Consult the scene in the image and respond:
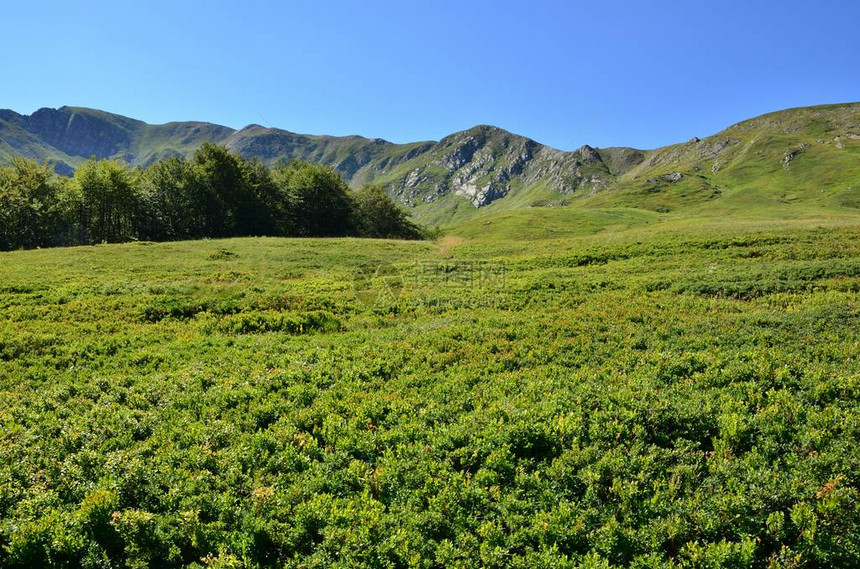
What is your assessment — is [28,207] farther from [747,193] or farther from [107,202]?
[747,193]

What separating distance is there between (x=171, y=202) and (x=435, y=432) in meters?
84.1

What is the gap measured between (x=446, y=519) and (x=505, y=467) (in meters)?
2.00

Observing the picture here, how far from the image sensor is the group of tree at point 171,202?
6956 cm

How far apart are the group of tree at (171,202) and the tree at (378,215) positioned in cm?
642

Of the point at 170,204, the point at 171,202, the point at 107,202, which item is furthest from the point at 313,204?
the point at 107,202

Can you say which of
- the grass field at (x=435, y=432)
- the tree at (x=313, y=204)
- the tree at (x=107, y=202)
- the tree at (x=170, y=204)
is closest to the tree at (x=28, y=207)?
the tree at (x=107, y=202)

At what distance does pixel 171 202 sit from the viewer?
76.9 m

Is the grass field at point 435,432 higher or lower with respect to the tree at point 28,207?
lower

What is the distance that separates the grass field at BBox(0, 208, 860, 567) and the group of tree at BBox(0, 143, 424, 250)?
60.3 m

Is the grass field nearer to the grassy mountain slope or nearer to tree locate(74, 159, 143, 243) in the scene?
tree locate(74, 159, 143, 243)

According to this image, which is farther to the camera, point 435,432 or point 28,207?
point 28,207

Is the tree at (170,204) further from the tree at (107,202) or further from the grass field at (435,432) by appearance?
the grass field at (435,432)

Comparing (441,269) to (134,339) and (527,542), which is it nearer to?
(134,339)

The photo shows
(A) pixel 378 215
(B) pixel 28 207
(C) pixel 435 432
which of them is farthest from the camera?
(A) pixel 378 215
